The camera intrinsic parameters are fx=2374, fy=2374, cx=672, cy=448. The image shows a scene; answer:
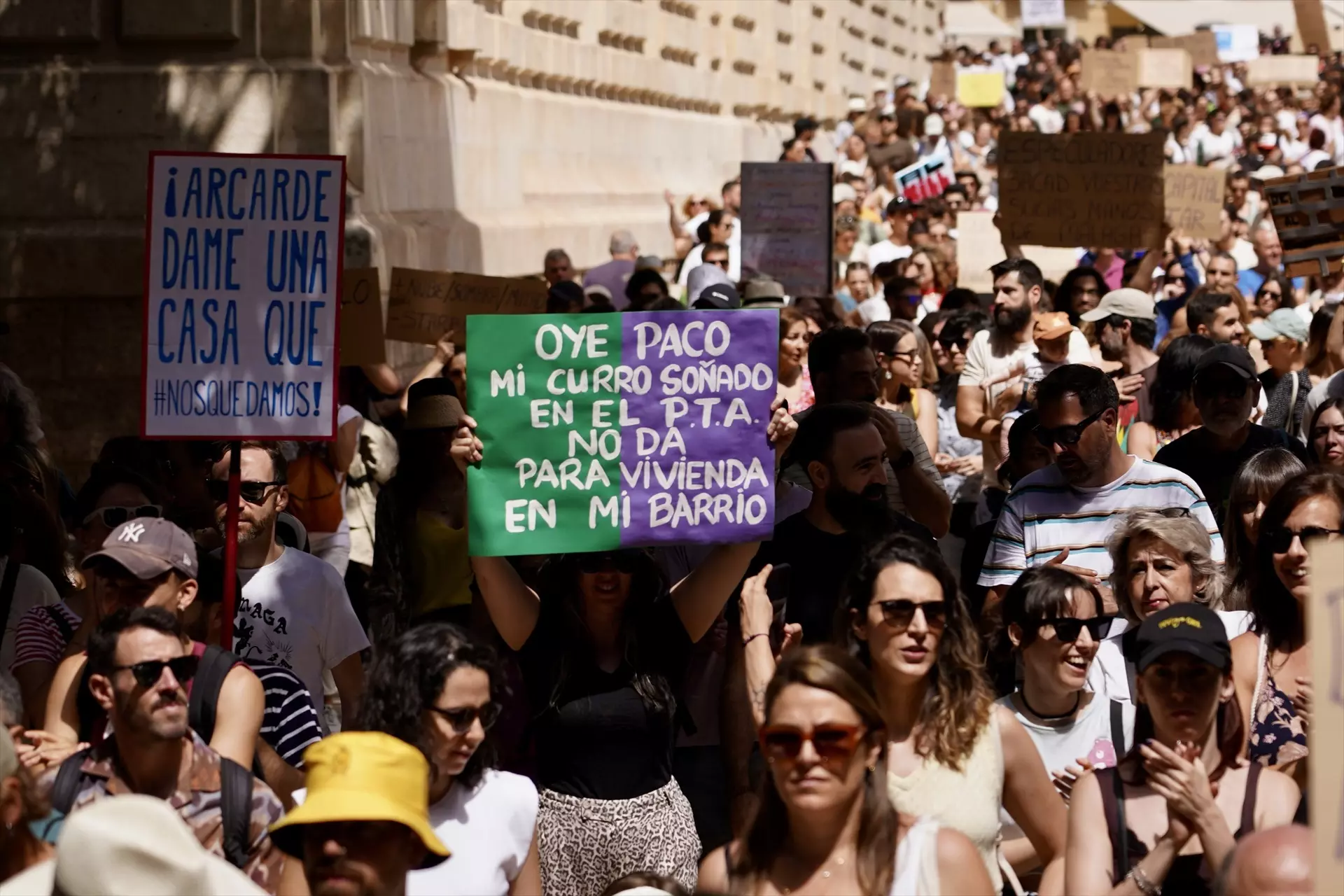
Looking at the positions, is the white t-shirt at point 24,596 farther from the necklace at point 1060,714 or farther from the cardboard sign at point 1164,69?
the cardboard sign at point 1164,69

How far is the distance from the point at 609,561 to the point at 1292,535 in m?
1.68

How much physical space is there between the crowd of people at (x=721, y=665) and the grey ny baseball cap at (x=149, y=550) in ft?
0.03

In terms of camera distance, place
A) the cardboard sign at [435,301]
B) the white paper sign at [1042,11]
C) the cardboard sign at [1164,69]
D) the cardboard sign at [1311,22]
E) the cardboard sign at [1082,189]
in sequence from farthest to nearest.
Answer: the white paper sign at [1042,11], the cardboard sign at [1164,69], the cardboard sign at [1311,22], the cardboard sign at [1082,189], the cardboard sign at [435,301]

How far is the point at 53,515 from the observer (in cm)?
727

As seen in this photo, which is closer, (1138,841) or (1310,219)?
(1138,841)

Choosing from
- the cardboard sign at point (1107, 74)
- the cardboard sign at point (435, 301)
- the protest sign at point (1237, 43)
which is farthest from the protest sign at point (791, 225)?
the protest sign at point (1237, 43)

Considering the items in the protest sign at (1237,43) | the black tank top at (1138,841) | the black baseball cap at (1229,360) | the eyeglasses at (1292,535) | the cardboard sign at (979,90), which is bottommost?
the black tank top at (1138,841)

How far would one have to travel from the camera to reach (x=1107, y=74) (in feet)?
124

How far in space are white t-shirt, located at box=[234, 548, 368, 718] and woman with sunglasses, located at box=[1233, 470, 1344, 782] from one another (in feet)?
7.57

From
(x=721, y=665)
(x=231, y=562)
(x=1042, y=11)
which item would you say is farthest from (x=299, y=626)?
(x=1042, y=11)

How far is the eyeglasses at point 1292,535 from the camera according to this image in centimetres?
570

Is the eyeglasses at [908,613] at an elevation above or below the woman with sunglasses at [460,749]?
above

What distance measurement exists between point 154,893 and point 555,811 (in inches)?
82.3

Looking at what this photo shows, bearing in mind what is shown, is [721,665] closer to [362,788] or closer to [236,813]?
[236,813]
